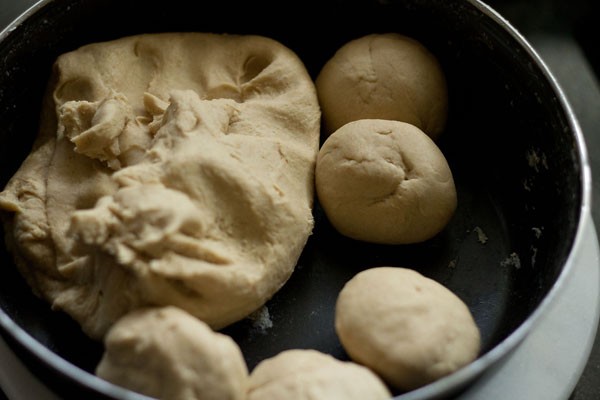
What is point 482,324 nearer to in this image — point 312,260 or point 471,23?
point 312,260

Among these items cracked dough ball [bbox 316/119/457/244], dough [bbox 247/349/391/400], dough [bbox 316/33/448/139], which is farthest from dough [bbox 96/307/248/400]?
dough [bbox 316/33/448/139]

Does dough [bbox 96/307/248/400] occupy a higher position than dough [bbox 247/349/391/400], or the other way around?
dough [bbox 96/307/248/400]

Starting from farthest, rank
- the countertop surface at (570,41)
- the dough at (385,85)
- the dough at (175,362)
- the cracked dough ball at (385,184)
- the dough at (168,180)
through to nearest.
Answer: the countertop surface at (570,41) < the dough at (385,85) < the cracked dough ball at (385,184) < the dough at (168,180) < the dough at (175,362)

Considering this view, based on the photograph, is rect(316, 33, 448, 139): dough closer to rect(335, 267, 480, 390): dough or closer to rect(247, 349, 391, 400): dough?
rect(335, 267, 480, 390): dough

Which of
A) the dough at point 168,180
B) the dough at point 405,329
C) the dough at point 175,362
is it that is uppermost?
the dough at point 168,180

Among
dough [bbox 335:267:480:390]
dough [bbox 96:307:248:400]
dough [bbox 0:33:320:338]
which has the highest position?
dough [bbox 0:33:320:338]

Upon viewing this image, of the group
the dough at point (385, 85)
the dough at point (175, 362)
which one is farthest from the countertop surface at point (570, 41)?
the dough at point (175, 362)

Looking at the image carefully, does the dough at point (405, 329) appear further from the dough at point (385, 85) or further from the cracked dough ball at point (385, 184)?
the dough at point (385, 85)
